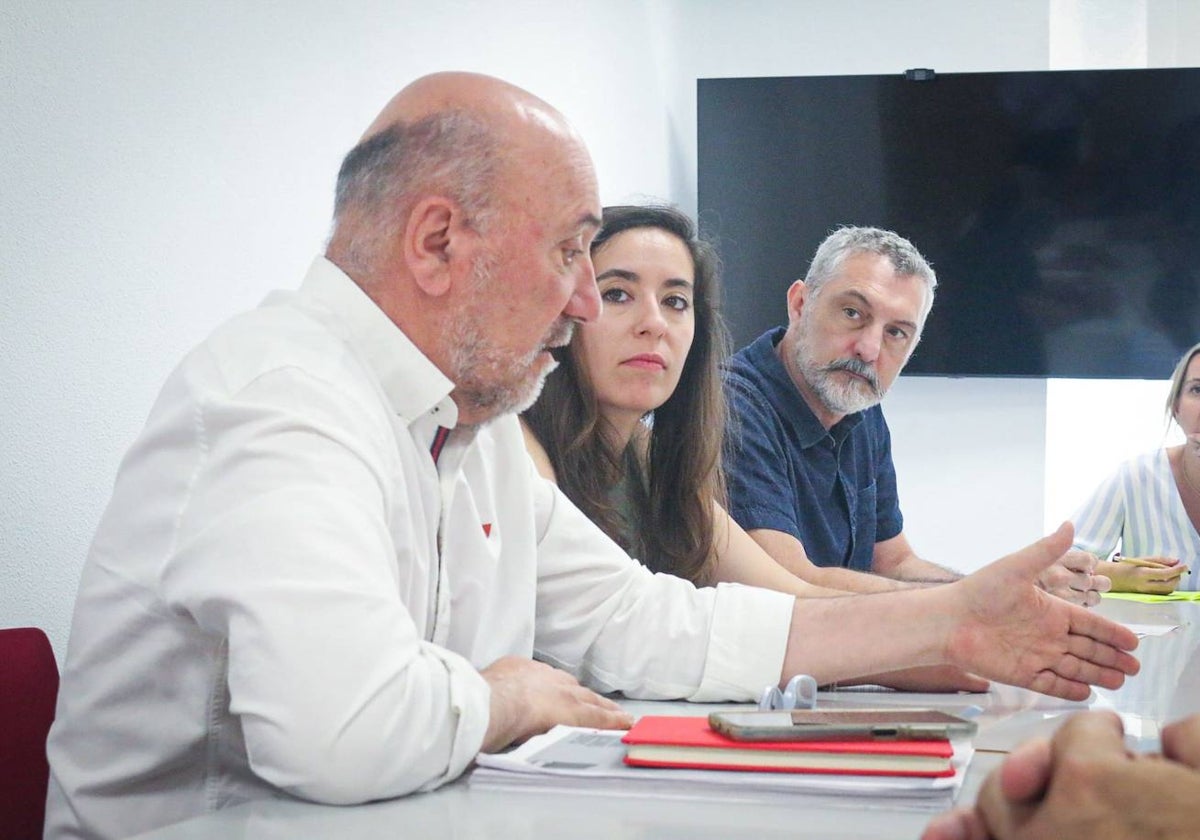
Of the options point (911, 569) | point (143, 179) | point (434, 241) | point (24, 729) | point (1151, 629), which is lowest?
point (911, 569)

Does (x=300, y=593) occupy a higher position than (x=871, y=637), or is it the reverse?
(x=300, y=593)

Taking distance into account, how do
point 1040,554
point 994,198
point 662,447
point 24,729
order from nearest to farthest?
point 24,729 < point 1040,554 < point 662,447 < point 994,198

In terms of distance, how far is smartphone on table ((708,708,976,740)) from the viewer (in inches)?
44.2

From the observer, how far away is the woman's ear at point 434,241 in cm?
137

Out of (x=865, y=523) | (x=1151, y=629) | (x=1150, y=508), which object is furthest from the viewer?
(x=1150, y=508)

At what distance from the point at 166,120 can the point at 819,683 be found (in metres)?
1.25

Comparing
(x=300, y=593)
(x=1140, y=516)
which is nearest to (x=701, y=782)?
(x=300, y=593)

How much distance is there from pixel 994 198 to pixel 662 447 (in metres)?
2.63

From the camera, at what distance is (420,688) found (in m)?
1.07

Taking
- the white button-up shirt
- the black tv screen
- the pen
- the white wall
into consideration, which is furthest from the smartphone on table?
the black tv screen

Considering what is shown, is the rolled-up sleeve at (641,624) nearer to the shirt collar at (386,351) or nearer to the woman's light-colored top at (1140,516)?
the shirt collar at (386,351)

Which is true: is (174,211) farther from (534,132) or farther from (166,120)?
(534,132)

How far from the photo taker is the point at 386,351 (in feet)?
4.37

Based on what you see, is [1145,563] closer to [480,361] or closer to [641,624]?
[641,624]
